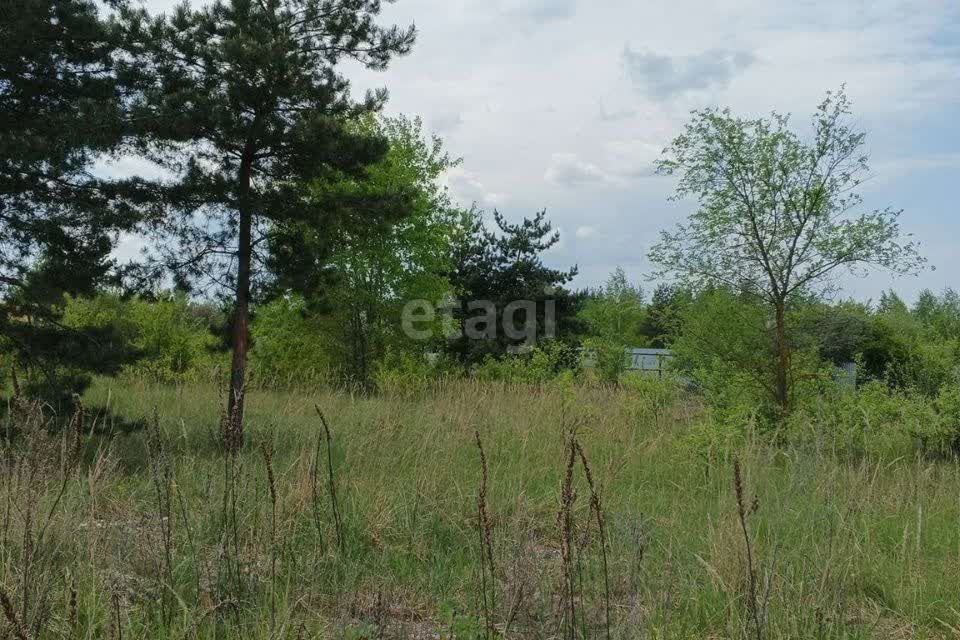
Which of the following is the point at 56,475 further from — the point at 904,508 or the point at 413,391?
the point at 413,391

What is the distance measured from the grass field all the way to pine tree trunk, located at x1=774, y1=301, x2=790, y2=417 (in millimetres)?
642

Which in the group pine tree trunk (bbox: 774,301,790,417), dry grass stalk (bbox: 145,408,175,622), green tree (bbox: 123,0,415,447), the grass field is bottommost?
the grass field

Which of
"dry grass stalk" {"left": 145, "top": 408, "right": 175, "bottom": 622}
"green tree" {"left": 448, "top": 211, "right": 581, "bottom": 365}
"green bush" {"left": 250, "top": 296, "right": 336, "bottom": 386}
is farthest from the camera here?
"green tree" {"left": 448, "top": 211, "right": 581, "bottom": 365}

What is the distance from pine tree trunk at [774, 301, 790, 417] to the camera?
8555 millimetres

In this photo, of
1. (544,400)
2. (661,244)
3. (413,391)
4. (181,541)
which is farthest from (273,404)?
(181,541)

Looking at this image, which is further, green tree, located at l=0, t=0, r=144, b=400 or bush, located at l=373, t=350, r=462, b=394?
bush, located at l=373, t=350, r=462, b=394

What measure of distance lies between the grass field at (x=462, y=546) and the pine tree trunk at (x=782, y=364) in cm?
64

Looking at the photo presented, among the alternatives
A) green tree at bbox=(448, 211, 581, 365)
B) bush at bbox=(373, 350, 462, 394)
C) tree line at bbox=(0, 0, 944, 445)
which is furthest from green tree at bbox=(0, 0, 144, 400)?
green tree at bbox=(448, 211, 581, 365)

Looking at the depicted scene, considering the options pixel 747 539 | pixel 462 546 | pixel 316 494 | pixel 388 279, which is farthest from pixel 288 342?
pixel 747 539

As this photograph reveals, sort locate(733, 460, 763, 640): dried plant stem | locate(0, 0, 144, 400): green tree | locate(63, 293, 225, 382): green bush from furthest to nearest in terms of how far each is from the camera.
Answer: locate(63, 293, 225, 382): green bush
locate(0, 0, 144, 400): green tree
locate(733, 460, 763, 640): dried plant stem

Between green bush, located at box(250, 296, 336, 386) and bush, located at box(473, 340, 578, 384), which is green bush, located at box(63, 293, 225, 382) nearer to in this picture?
green bush, located at box(250, 296, 336, 386)

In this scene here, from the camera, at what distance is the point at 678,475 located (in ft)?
25.8

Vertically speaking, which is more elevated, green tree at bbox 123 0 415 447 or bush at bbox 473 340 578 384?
green tree at bbox 123 0 415 447

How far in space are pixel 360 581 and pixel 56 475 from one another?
A: 10.1ft
